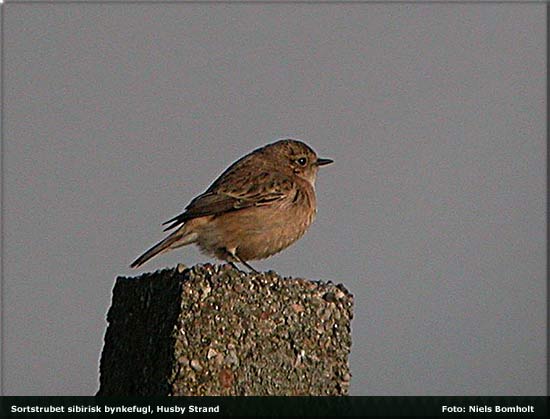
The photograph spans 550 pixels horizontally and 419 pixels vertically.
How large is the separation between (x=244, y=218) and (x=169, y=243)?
70 cm

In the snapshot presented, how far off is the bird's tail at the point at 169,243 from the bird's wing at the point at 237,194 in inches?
3.6

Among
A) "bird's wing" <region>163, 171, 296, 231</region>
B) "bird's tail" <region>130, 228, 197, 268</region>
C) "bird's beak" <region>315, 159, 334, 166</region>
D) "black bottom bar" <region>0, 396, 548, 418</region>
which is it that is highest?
"bird's beak" <region>315, 159, 334, 166</region>

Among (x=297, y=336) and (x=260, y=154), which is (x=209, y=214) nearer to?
(x=260, y=154)

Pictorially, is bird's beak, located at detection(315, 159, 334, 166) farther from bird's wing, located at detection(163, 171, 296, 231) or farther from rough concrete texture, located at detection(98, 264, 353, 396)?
rough concrete texture, located at detection(98, 264, 353, 396)

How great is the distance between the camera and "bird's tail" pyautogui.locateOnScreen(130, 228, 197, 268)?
8.88 meters

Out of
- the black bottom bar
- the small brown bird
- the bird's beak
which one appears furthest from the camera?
the bird's beak

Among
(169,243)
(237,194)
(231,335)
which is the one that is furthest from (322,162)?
(231,335)

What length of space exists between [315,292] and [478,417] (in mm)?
1697

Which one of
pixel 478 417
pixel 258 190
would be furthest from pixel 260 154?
pixel 478 417

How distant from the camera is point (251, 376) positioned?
17.7 feet

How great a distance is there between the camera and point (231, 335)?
5.39 meters

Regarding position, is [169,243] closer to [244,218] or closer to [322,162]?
[244,218]

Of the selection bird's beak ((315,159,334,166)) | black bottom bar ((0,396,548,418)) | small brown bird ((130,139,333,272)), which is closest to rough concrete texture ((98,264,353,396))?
black bottom bar ((0,396,548,418))

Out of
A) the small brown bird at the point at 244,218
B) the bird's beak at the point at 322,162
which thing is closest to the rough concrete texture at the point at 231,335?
the small brown bird at the point at 244,218
